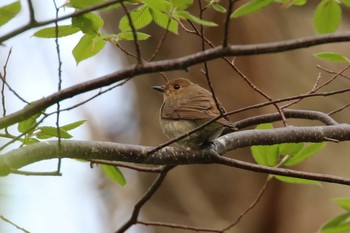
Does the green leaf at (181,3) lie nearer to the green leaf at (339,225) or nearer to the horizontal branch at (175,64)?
the horizontal branch at (175,64)

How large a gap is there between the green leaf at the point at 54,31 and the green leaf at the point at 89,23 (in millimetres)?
35

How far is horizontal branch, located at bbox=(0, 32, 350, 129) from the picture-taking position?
4.99 ft

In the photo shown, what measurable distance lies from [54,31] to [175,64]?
0.55 m

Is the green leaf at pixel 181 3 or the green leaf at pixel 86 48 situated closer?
the green leaf at pixel 181 3

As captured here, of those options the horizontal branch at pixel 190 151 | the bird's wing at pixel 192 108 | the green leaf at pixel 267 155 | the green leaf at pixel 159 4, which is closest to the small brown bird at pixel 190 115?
the bird's wing at pixel 192 108

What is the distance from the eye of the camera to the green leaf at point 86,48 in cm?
219

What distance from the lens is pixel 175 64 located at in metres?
1.56

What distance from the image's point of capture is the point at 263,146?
264 cm

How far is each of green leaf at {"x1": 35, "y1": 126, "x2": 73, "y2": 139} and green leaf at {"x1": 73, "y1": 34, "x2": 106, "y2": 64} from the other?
0.28 metres

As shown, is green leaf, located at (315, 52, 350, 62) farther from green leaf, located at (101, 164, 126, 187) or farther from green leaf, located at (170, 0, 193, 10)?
green leaf, located at (101, 164, 126, 187)

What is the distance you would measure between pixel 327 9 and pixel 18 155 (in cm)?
103

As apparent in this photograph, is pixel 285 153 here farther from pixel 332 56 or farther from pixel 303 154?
pixel 332 56

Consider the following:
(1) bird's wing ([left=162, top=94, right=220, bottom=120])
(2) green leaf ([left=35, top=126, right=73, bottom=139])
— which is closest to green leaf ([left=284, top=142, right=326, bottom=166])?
(1) bird's wing ([left=162, top=94, right=220, bottom=120])

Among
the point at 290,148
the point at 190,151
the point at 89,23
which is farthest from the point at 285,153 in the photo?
the point at 89,23
